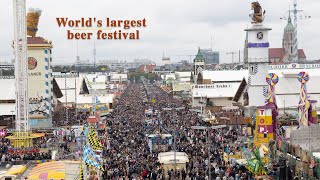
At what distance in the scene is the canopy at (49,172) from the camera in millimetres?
20922

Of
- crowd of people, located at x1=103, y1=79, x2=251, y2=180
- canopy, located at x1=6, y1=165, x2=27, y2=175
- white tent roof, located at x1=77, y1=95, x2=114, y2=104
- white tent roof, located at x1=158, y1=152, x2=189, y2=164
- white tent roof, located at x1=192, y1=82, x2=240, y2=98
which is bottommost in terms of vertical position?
crowd of people, located at x1=103, y1=79, x2=251, y2=180

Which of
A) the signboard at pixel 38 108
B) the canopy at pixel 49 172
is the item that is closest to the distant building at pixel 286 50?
the signboard at pixel 38 108

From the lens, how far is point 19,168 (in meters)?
23.9

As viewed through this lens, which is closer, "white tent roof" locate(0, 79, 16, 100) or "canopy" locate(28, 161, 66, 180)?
"canopy" locate(28, 161, 66, 180)

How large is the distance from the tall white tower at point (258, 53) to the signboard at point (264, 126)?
34.8 ft

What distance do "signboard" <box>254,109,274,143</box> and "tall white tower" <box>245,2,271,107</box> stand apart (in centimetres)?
1060

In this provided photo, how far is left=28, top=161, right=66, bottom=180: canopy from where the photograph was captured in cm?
2092

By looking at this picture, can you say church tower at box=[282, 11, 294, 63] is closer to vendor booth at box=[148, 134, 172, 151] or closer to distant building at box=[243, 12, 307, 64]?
distant building at box=[243, 12, 307, 64]

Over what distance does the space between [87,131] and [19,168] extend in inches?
315

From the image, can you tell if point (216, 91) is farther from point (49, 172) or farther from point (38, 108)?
point (49, 172)

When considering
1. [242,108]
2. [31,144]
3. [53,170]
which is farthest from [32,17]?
[53,170]

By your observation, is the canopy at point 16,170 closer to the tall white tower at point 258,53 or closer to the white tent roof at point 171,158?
the white tent roof at point 171,158

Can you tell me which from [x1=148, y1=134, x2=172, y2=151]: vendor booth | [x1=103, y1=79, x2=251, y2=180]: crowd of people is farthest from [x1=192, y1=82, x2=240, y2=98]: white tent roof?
[x1=148, y1=134, x2=172, y2=151]: vendor booth

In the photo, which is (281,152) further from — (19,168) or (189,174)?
(19,168)
